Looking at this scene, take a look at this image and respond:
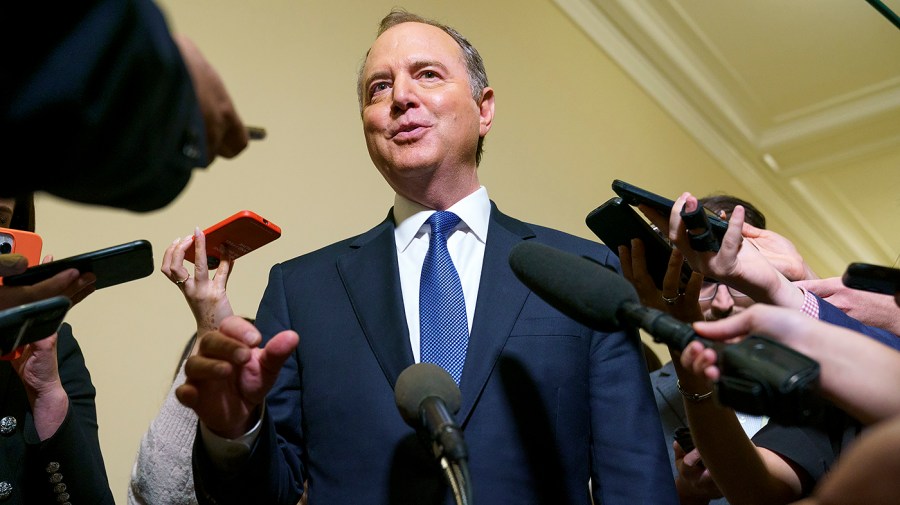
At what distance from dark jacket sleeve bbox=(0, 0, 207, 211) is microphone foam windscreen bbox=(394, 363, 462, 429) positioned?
0.36 meters

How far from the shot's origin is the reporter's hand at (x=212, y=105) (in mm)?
933

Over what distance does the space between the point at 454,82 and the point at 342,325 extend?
1.92 ft

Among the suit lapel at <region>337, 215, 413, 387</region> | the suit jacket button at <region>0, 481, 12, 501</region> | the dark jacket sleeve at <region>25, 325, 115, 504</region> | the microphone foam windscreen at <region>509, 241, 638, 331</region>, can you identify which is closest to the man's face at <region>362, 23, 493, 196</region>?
the suit lapel at <region>337, 215, 413, 387</region>

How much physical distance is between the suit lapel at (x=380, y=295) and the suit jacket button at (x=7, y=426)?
0.58m

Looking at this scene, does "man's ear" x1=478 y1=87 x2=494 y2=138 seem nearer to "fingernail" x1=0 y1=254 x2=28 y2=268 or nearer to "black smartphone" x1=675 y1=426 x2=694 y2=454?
"black smartphone" x1=675 y1=426 x2=694 y2=454

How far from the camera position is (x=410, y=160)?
164 cm

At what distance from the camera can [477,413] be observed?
1334mm

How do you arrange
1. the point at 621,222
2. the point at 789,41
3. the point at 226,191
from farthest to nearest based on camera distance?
the point at 789,41
the point at 226,191
the point at 621,222

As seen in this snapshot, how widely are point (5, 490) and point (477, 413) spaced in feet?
2.43

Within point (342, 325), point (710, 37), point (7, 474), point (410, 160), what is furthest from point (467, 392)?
point (710, 37)

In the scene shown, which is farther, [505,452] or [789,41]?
[789,41]

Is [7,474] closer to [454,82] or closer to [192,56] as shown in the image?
[192,56]

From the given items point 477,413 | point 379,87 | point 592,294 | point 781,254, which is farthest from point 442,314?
point 781,254

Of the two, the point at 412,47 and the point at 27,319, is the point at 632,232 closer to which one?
the point at 412,47
